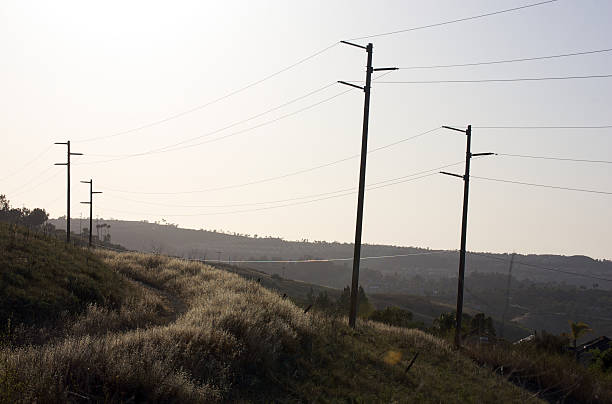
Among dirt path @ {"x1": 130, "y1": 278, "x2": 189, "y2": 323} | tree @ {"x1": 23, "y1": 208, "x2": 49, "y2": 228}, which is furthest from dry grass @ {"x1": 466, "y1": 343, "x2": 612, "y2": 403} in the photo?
tree @ {"x1": 23, "y1": 208, "x2": 49, "y2": 228}

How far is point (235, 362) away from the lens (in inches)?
559

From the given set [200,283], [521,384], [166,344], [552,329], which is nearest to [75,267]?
[200,283]

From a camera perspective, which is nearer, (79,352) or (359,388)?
(79,352)

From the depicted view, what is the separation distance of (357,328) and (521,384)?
7.54 meters

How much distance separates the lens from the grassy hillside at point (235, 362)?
10.4m

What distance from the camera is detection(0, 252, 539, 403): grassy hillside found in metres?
10.4

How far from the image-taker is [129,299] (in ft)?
74.3

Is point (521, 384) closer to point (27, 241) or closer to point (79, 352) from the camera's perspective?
point (79, 352)

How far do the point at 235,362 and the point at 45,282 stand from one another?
9.76 m

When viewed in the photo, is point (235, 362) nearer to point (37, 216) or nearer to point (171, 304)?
point (171, 304)

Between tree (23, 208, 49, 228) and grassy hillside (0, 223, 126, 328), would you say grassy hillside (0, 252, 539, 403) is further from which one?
tree (23, 208, 49, 228)

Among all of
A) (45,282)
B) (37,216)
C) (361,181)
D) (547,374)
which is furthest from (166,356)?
(37,216)

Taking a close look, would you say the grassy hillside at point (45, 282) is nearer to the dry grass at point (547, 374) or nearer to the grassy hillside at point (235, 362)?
the grassy hillside at point (235, 362)

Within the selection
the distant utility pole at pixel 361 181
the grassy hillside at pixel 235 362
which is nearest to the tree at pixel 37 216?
the grassy hillside at pixel 235 362
